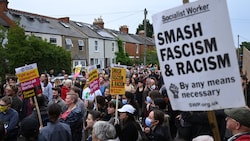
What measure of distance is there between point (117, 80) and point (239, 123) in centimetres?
417

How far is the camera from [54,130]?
4.87 m

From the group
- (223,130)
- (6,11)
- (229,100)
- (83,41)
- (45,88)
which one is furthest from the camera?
(83,41)

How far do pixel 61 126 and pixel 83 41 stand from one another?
3644 cm

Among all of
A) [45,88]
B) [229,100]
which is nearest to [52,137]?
[229,100]

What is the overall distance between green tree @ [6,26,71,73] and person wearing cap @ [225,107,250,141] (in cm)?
2248

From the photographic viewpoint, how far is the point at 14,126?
5.76 m

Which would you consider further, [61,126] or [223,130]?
[223,130]

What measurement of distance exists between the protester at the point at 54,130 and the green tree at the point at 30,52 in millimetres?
20316

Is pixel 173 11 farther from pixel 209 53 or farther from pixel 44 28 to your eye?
pixel 44 28

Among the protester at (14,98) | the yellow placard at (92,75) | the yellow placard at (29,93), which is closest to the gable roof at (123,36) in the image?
the yellow placard at (92,75)

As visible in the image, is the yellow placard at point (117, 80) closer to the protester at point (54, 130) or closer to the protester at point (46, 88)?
the protester at point (54, 130)

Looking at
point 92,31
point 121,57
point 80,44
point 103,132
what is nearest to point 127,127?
point 103,132

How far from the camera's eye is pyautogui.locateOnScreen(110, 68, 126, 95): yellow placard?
7.18 meters

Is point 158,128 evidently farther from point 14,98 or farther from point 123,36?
point 123,36
